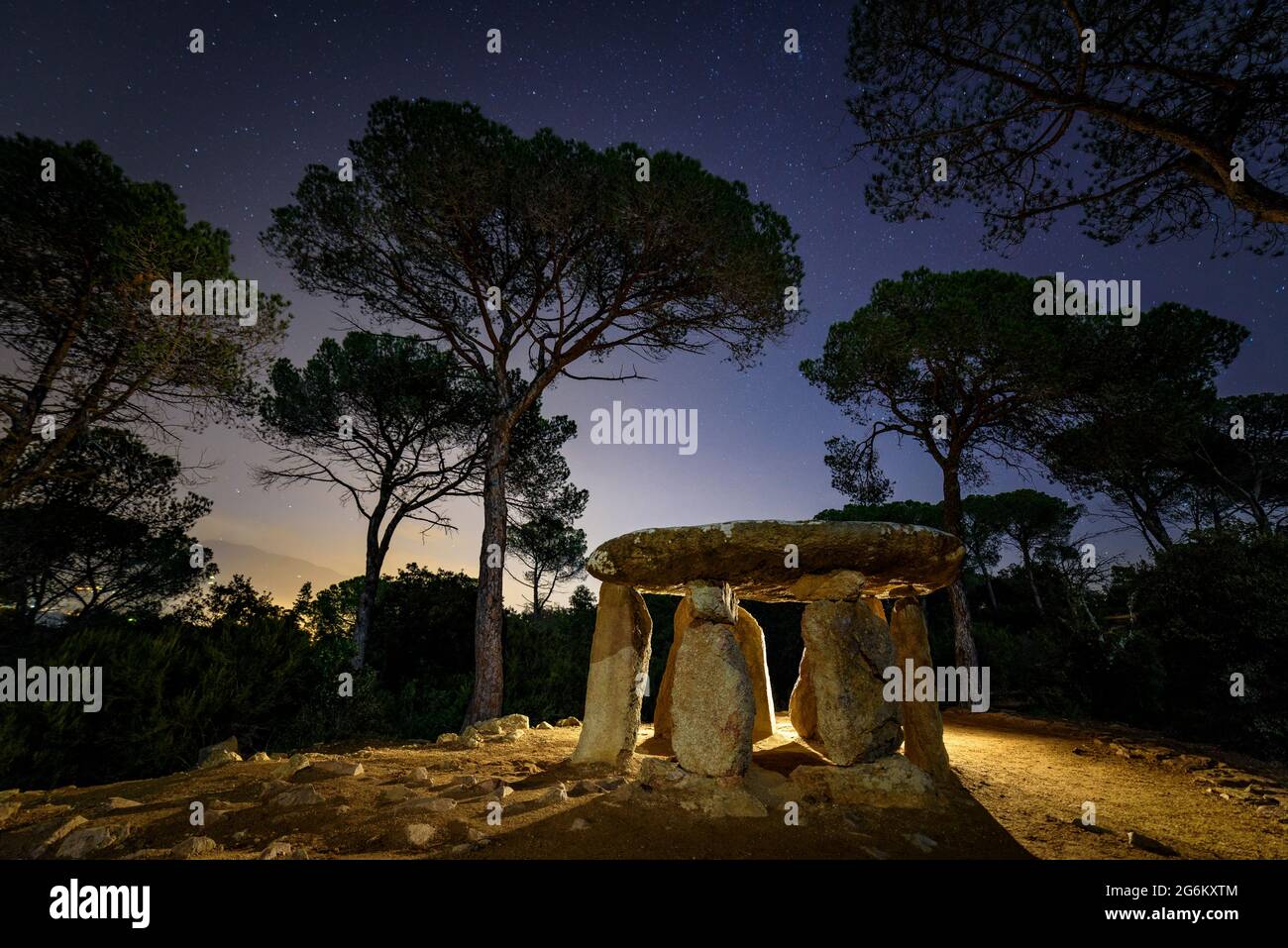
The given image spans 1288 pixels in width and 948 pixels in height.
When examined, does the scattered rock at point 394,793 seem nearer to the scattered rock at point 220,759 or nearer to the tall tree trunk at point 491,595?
the scattered rock at point 220,759

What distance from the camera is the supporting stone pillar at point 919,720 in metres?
4.73

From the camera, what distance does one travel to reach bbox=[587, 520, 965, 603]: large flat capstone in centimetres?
448

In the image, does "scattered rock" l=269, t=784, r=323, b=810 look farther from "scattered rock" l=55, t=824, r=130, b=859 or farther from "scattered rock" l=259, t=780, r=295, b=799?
"scattered rock" l=55, t=824, r=130, b=859

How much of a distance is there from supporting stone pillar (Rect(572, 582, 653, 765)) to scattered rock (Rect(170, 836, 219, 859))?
9.22 feet

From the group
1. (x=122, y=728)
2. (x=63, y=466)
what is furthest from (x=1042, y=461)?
(x=63, y=466)

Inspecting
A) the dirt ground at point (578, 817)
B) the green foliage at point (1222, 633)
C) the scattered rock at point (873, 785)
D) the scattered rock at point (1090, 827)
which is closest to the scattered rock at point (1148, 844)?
the dirt ground at point (578, 817)

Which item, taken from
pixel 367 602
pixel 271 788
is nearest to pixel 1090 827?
pixel 271 788

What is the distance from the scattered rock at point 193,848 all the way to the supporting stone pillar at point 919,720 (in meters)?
5.00

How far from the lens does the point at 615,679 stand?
510 centimetres

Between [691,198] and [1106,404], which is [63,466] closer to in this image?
[691,198]

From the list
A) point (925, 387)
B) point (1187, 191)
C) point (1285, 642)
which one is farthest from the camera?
point (925, 387)

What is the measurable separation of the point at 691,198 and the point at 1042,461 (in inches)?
383

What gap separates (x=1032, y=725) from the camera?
27.5 feet

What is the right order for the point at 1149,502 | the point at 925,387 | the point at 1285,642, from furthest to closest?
the point at 1149,502 → the point at 925,387 → the point at 1285,642
